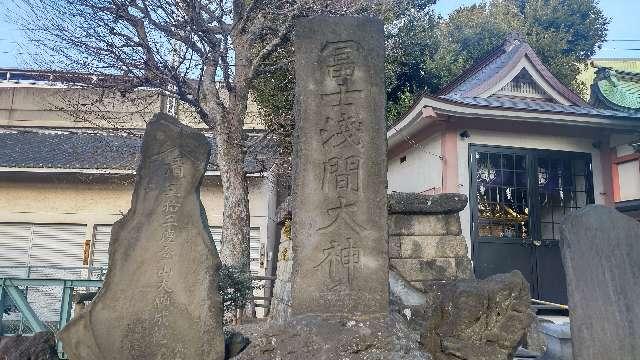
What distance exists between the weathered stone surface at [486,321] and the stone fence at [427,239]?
223 cm

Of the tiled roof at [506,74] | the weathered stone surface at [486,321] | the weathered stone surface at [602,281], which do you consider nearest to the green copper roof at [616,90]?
the tiled roof at [506,74]

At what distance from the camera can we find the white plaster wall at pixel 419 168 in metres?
9.99

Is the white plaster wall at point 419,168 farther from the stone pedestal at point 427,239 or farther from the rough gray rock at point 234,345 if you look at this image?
the rough gray rock at point 234,345

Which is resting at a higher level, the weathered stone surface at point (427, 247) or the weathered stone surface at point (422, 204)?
the weathered stone surface at point (422, 204)

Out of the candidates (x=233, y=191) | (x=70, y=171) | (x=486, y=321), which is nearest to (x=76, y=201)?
(x=70, y=171)

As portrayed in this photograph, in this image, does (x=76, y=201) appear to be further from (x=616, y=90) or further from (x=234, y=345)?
(x=616, y=90)

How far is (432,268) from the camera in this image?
20.4 ft

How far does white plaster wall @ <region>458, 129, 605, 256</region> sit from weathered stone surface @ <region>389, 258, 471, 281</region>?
10.5 ft

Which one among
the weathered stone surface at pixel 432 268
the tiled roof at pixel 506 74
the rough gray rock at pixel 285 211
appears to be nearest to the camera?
the weathered stone surface at pixel 432 268

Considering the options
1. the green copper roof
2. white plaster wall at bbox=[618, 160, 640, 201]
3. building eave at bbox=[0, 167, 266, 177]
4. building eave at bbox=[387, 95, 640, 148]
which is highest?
the green copper roof

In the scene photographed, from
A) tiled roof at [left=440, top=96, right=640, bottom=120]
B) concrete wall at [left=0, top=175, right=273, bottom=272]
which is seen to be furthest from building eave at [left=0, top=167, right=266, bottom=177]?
tiled roof at [left=440, top=96, right=640, bottom=120]

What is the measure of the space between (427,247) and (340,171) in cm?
205

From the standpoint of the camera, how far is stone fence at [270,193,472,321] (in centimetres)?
619

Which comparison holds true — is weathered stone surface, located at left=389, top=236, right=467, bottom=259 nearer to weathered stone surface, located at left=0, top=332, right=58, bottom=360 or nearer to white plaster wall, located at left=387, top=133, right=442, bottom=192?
white plaster wall, located at left=387, top=133, right=442, bottom=192
